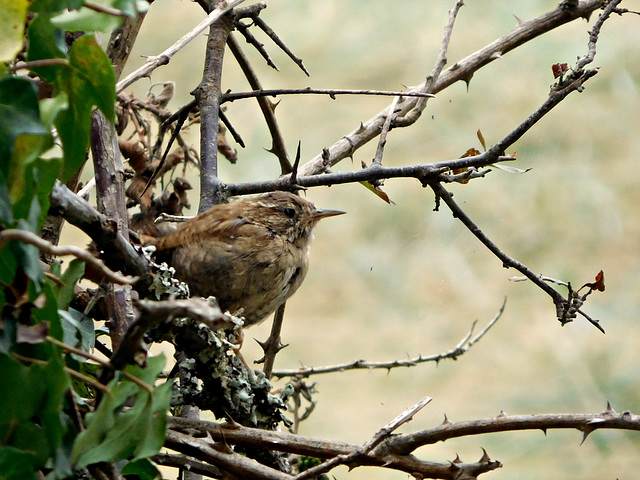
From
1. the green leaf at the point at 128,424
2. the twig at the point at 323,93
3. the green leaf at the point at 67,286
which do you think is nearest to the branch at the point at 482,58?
the twig at the point at 323,93

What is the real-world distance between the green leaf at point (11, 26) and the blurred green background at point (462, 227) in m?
4.40

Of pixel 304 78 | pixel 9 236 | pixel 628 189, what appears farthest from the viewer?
pixel 304 78

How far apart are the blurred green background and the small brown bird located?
3.08 metres

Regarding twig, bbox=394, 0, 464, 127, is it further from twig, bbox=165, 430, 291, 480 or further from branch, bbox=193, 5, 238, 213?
twig, bbox=165, 430, 291, 480

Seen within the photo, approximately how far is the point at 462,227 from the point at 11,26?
478cm

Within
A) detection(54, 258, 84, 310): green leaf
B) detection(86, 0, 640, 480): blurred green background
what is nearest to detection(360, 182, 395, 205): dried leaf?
detection(54, 258, 84, 310): green leaf

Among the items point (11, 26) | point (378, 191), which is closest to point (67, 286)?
point (11, 26)

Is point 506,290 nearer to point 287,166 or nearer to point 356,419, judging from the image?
point 356,419

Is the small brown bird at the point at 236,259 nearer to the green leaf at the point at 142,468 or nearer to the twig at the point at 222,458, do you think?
the twig at the point at 222,458

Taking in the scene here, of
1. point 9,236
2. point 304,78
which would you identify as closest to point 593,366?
point 304,78

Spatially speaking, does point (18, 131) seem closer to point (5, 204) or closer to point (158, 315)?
point (5, 204)

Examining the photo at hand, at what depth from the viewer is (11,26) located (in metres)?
0.71

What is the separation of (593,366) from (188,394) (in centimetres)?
450

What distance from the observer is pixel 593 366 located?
5238 mm
